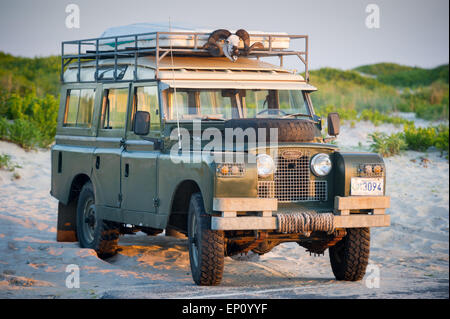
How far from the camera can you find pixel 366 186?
8281 millimetres

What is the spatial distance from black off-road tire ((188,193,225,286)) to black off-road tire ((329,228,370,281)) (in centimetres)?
155

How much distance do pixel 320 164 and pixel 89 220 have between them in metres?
4.17

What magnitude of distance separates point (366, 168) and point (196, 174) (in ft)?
6.12

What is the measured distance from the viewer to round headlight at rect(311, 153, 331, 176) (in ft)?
27.2

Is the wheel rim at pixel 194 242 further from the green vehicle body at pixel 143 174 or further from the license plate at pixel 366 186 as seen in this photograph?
the license plate at pixel 366 186

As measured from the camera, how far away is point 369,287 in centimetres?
814

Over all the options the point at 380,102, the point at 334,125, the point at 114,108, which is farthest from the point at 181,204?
the point at 380,102

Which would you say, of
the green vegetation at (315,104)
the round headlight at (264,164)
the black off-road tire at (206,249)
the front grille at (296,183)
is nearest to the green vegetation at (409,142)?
the green vegetation at (315,104)

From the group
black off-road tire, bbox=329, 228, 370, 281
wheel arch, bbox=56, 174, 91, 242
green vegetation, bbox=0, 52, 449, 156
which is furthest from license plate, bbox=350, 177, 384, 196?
green vegetation, bbox=0, 52, 449, 156

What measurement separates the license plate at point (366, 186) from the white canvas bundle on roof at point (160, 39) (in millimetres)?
2659

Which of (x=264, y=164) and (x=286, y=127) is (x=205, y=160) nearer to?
(x=264, y=164)

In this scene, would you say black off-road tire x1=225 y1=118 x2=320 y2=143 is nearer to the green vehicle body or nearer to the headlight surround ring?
the green vehicle body

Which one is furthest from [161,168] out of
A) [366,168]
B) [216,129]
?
[366,168]
